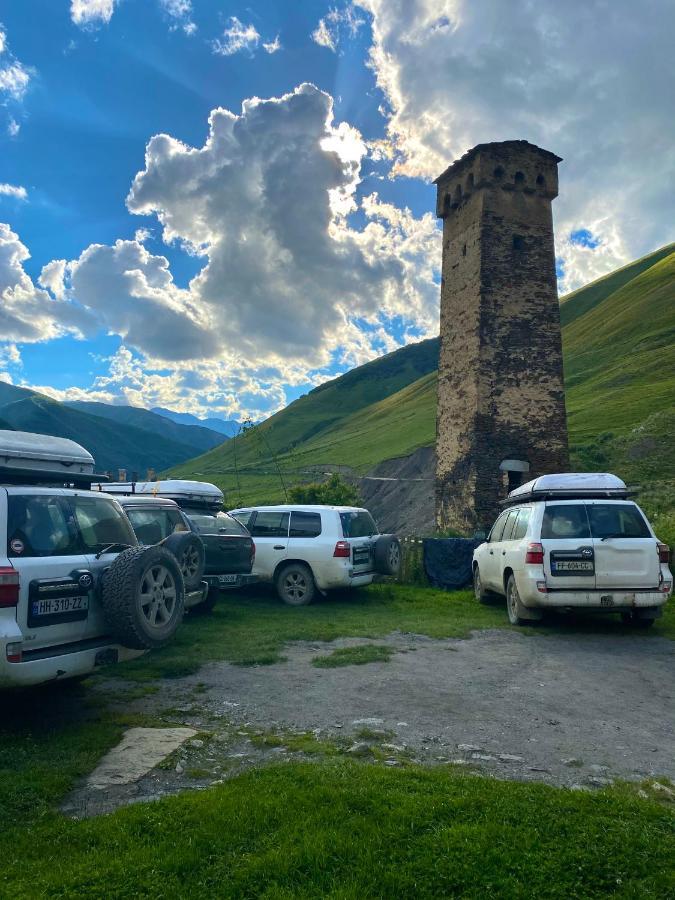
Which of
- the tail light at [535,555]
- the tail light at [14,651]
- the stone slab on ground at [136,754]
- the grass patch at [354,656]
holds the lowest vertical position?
the stone slab on ground at [136,754]

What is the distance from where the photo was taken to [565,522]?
9.74 m

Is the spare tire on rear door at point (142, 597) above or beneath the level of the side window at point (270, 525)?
beneath

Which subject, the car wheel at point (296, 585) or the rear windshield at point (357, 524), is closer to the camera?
the car wheel at point (296, 585)

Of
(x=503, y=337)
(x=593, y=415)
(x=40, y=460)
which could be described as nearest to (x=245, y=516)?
(x=40, y=460)

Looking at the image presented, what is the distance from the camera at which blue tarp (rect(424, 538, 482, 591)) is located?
15.1 meters

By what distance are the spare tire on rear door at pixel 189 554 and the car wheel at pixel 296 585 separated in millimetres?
4332

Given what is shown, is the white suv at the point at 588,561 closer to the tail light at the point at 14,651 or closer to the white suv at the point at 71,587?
the white suv at the point at 71,587

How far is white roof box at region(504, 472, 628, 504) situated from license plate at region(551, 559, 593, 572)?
1553mm

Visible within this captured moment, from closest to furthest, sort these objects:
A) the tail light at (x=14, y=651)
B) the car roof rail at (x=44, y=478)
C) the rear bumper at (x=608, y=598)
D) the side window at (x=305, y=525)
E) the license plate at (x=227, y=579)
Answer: the tail light at (x=14, y=651), the car roof rail at (x=44, y=478), the rear bumper at (x=608, y=598), the license plate at (x=227, y=579), the side window at (x=305, y=525)

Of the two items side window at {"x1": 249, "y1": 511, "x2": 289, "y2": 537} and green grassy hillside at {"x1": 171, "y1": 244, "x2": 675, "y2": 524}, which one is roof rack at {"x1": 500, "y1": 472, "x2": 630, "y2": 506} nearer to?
side window at {"x1": 249, "y1": 511, "x2": 289, "y2": 537}

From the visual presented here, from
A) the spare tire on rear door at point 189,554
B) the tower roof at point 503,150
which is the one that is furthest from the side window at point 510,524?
the tower roof at point 503,150

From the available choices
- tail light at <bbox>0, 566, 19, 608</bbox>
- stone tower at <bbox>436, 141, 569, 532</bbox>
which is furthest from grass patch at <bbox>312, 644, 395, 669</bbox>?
stone tower at <bbox>436, 141, 569, 532</bbox>

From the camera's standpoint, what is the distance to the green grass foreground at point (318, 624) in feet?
26.1

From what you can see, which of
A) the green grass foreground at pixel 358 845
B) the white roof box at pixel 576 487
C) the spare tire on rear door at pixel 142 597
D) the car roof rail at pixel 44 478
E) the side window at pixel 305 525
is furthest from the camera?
the side window at pixel 305 525
